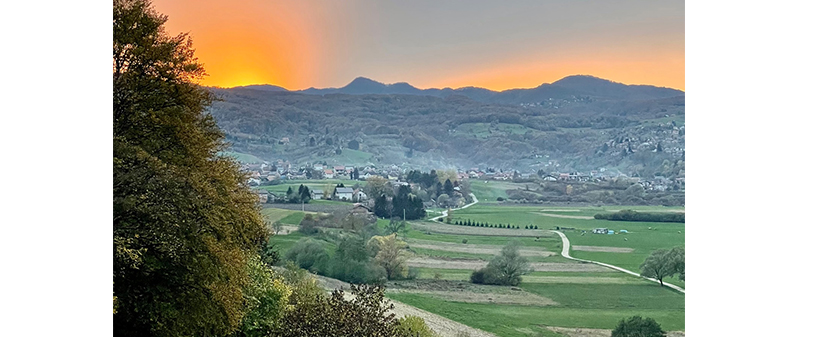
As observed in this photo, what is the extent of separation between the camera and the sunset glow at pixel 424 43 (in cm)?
1205

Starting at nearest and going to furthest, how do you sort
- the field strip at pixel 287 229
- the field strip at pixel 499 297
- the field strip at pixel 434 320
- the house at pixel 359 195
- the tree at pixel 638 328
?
the field strip at pixel 434 320 → the tree at pixel 638 328 → the field strip at pixel 499 297 → the house at pixel 359 195 → the field strip at pixel 287 229

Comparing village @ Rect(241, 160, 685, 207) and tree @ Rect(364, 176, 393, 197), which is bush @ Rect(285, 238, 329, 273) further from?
tree @ Rect(364, 176, 393, 197)

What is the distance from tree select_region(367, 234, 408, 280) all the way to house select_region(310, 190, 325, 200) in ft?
3.57

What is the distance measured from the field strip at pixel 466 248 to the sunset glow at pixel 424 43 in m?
2.59

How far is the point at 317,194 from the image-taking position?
12312 mm

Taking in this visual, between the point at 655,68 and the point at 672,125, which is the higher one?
the point at 655,68

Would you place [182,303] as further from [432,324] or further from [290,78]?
[290,78]

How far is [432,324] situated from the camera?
11.6 metres

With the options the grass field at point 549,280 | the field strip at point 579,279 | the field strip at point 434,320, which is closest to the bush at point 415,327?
the field strip at point 434,320

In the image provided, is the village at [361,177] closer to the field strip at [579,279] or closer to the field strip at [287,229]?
the field strip at [287,229]

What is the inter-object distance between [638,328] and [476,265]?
2.70 metres

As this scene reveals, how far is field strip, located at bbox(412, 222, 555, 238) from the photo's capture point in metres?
12.0
